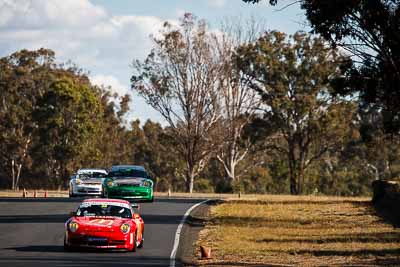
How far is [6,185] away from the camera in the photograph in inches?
3265

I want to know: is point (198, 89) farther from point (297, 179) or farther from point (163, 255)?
point (163, 255)

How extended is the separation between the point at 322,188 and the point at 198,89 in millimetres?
17863

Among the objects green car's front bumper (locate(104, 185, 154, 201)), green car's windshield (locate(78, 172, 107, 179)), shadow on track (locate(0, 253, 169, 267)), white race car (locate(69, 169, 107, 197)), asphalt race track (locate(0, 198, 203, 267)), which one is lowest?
shadow on track (locate(0, 253, 169, 267))

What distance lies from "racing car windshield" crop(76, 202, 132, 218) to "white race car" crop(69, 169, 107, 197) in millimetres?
19703

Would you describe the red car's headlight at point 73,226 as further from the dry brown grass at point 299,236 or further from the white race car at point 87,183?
the white race car at point 87,183

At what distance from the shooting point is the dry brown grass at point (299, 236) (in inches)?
808

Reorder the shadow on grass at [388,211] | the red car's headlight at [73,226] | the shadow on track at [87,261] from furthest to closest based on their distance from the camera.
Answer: the shadow on grass at [388,211] < the red car's headlight at [73,226] < the shadow on track at [87,261]

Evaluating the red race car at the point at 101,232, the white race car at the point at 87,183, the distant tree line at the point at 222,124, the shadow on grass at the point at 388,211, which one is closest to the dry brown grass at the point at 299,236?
the shadow on grass at the point at 388,211

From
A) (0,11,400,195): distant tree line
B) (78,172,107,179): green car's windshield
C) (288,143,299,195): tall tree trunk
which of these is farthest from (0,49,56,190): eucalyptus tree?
(78,172,107,179): green car's windshield

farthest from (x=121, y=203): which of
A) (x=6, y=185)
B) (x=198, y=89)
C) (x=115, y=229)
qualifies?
(x=6, y=185)

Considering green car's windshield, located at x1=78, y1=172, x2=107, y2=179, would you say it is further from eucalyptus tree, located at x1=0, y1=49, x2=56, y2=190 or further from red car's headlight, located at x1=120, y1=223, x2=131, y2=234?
eucalyptus tree, located at x1=0, y1=49, x2=56, y2=190

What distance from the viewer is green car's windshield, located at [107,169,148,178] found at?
37.1 metres

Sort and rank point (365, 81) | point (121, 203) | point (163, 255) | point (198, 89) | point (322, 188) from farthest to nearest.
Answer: point (322, 188) → point (198, 89) → point (365, 81) → point (121, 203) → point (163, 255)

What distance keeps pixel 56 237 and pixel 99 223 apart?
335 cm
